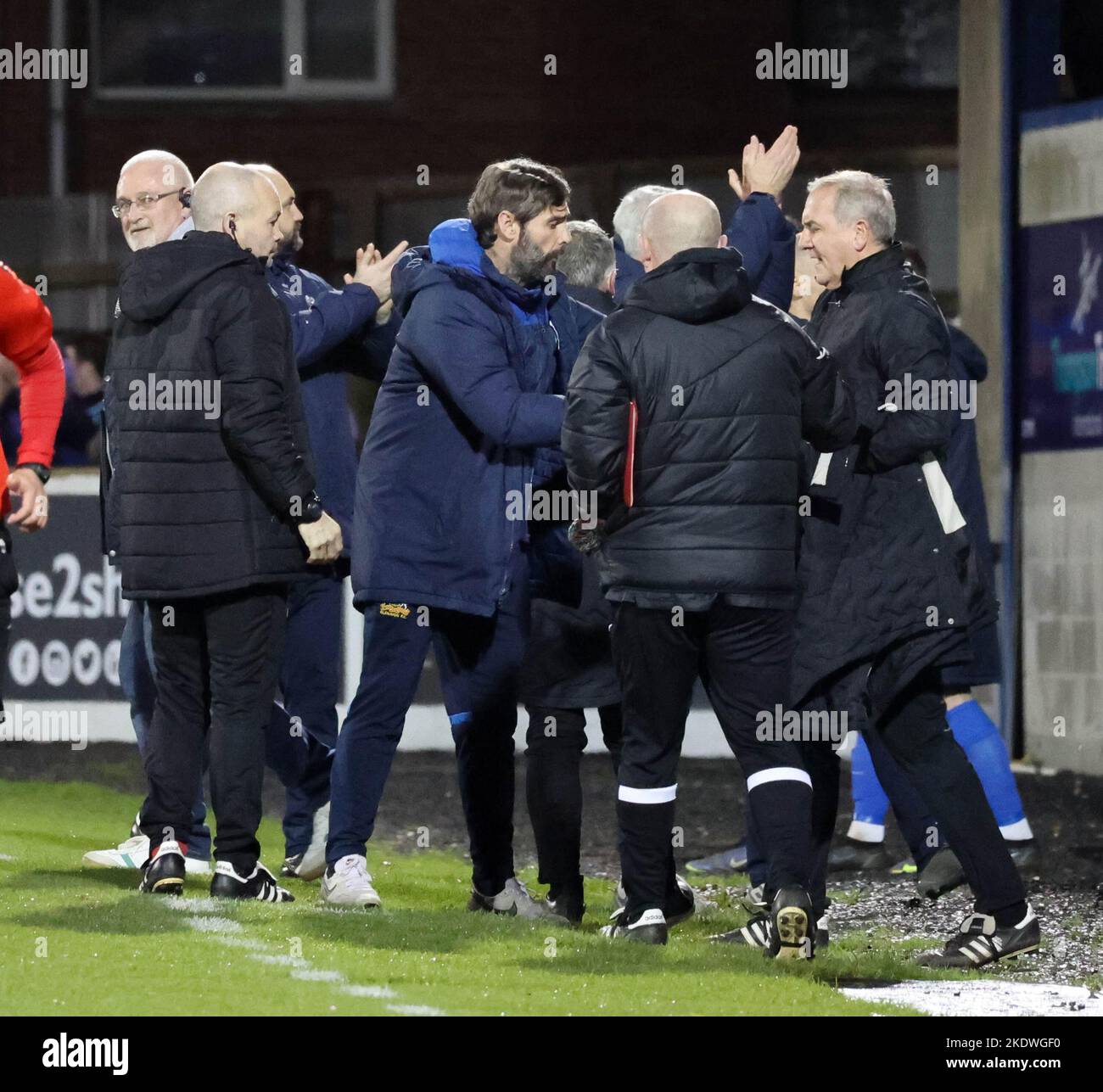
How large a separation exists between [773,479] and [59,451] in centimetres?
803

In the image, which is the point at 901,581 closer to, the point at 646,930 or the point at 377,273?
the point at 646,930

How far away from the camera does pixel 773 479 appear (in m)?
5.69

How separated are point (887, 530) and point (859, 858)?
243cm

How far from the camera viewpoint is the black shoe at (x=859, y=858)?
802cm

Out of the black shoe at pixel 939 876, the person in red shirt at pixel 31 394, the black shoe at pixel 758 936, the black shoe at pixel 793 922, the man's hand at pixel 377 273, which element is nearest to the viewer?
the black shoe at pixel 793 922

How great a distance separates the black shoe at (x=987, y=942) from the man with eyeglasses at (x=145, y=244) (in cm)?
210

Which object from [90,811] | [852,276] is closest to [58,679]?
[90,811]

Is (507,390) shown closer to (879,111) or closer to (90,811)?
(90,811)

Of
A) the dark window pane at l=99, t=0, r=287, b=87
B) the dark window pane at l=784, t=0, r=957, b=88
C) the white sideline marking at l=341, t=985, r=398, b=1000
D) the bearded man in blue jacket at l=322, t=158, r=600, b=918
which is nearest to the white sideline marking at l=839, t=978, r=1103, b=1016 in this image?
the white sideline marking at l=341, t=985, r=398, b=1000

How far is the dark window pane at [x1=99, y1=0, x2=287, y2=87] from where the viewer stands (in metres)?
20.2

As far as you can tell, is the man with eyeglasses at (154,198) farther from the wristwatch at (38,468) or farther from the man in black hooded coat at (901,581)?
the man in black hooded coat at (901,581)

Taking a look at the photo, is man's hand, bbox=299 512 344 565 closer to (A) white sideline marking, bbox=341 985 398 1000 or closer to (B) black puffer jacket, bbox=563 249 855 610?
(B) black puffer jacket, bbox=563 249 855 610

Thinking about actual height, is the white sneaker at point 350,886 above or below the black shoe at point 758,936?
above

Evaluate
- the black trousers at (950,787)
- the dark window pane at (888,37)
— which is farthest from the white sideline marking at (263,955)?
the dark window pane at (888,37)
